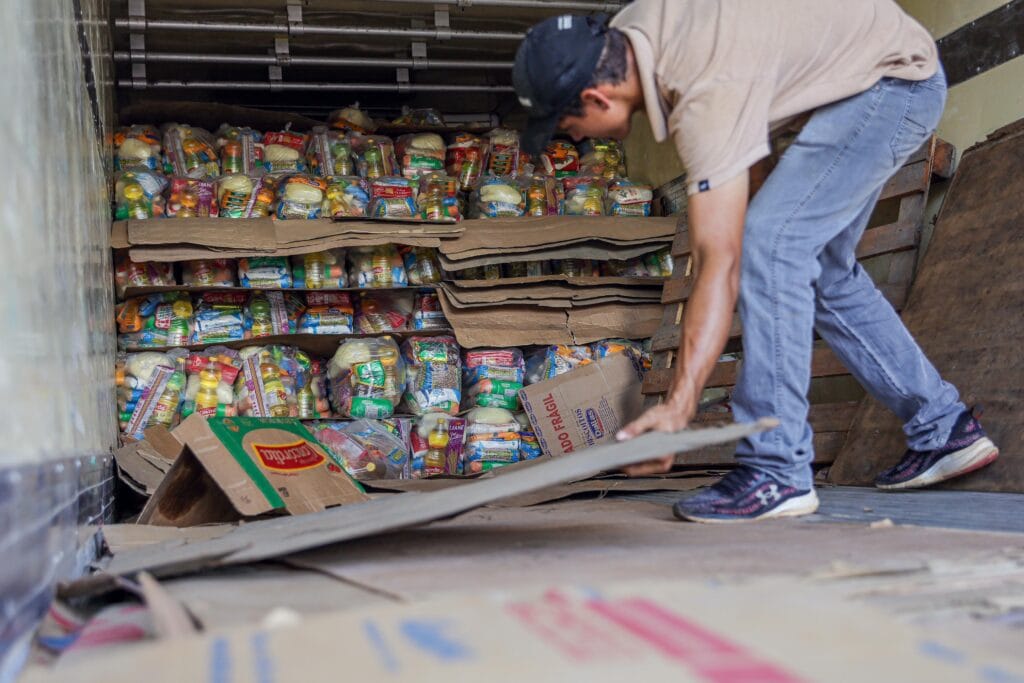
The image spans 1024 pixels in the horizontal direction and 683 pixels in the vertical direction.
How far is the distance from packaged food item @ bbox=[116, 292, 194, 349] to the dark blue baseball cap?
2.64m

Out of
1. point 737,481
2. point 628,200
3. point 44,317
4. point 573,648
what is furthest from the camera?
point 628,200

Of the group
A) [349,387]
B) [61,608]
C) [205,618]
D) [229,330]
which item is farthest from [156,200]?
[205,618]

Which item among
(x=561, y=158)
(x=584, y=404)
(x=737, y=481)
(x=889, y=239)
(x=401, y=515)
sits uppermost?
(x=561, y=158)

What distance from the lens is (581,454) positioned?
1.48 meters

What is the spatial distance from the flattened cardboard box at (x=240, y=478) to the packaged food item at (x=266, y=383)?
48.5 inches

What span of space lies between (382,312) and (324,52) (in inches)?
55.9

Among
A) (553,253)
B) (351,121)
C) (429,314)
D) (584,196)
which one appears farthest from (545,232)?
(351,121)

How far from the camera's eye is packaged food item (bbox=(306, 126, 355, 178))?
4488 millimetres

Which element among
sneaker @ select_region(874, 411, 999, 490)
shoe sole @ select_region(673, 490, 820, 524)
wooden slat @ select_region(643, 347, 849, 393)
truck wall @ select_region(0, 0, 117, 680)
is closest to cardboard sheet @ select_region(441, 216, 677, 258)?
wooden slat @ select_region(643, 347, 849, 393)

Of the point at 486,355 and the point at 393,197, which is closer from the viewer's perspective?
the point at 393,197

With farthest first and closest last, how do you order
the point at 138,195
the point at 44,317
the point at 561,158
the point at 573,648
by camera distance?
1. the point at 561,158
2. the point at 138,195
3. the point at 44,317
4. the point at 573,648

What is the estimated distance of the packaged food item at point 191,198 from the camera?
4.14m

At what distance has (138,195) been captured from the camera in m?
4.00

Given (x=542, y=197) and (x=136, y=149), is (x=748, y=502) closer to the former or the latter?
(x=542, y=197)
